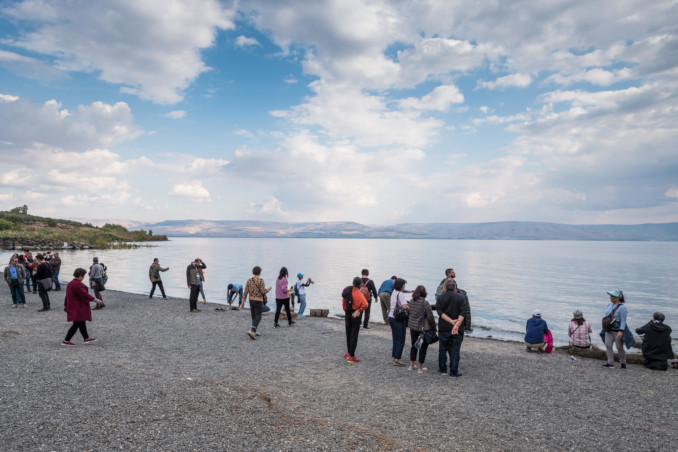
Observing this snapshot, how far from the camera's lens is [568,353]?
1400 centimetres

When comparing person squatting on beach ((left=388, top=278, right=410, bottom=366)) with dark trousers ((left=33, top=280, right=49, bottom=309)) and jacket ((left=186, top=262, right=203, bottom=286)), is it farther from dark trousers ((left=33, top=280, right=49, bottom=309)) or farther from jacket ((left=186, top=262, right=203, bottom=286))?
dark trousers ((left=33, top=280, right=49, bottom=309))

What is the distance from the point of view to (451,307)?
10.1 meters

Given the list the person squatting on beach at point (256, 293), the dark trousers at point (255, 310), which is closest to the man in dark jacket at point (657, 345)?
the person squatting on beach at point (256, 293)

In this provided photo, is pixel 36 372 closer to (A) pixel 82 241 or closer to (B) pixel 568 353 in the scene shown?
(B) pixel 568 353

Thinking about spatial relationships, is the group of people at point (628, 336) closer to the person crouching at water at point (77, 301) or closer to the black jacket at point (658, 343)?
the black jacket at point (658, 343)

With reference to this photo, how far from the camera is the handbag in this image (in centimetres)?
1095

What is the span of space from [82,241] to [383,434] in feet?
367

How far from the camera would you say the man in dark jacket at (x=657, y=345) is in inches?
464

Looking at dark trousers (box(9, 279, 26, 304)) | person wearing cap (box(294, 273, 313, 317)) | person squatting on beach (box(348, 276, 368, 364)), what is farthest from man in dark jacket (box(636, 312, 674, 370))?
dark trousers (box(9, 279, 26, 304))

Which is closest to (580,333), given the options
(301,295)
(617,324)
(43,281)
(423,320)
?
(617,324)

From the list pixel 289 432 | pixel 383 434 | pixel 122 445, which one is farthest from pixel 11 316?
pixel 383 434

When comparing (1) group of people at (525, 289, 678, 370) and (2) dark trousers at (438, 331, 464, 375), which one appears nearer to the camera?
(2) dark trousers at (438, 331, 464, 375)

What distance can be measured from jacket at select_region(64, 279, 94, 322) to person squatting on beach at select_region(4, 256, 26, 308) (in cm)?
916

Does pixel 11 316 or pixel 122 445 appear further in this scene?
pixel 11 316
